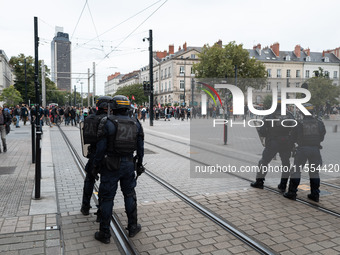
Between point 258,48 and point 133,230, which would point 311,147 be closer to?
point 133,230

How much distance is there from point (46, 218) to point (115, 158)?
5.22ft

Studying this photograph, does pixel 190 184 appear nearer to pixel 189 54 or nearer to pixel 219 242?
pixel 219 242

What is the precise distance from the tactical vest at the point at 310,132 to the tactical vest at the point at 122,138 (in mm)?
3167

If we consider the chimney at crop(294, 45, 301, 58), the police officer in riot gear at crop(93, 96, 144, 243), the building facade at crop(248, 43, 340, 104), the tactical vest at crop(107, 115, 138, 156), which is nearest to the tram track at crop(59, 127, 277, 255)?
the police officer in riot gear at crop(93, 96, 144, 243)

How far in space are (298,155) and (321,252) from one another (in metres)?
2.23

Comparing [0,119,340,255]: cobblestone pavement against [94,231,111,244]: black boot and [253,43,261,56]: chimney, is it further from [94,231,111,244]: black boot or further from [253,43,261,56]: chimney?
[253,43,261,56]: chimney

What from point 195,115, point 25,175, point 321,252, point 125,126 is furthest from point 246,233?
point 195,115

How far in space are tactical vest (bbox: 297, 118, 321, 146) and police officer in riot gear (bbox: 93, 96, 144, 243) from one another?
121 inches

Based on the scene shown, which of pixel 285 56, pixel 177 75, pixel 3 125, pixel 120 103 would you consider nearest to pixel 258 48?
pixel 285 56

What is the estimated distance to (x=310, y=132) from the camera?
5293 mm

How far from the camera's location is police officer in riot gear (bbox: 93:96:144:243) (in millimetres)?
3660

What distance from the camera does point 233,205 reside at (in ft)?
16.9

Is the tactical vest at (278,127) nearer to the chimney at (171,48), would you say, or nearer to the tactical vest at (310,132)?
the tactical vest at (310,132)

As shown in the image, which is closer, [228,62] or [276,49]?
[228,62]
